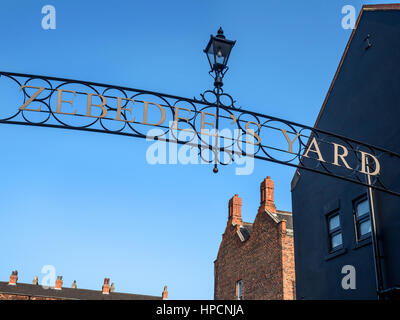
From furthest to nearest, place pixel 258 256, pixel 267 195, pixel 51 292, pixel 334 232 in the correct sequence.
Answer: pixel 51 292
pixel 267 195
pixel 258 256
pixel 334 232

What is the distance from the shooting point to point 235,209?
28.6 m

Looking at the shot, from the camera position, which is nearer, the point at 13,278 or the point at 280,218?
the point at 280,218

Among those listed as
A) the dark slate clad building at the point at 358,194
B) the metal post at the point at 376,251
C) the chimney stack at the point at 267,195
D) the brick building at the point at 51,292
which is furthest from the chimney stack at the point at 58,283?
the metal post at the point at 376,251

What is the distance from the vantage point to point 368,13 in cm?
1274

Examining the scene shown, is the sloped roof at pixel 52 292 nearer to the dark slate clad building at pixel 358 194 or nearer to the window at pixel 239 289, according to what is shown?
the window at pixel 239 289

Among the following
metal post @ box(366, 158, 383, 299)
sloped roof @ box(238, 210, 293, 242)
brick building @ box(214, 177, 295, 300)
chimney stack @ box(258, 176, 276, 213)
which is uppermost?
chimney stack @ box(258, 176, 276, 213)

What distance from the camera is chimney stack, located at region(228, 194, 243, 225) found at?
28.3 metres

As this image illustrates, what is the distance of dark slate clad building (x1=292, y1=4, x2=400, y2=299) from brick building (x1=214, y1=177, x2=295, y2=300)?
6645 mm

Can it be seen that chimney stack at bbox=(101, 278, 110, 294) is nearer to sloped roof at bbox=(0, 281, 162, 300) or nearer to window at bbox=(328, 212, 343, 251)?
sloped roof at bbox=(0, 281, 162, 300)

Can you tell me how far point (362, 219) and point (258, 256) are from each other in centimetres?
1245

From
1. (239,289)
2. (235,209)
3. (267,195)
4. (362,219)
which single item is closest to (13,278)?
(235,209)

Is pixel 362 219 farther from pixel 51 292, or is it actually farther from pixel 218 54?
pixel 51 292

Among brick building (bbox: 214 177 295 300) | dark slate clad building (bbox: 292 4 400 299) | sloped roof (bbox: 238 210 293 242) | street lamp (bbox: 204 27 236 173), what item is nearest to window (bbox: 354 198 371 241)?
dark slate clad building (bbox: 292 4 400 299)
